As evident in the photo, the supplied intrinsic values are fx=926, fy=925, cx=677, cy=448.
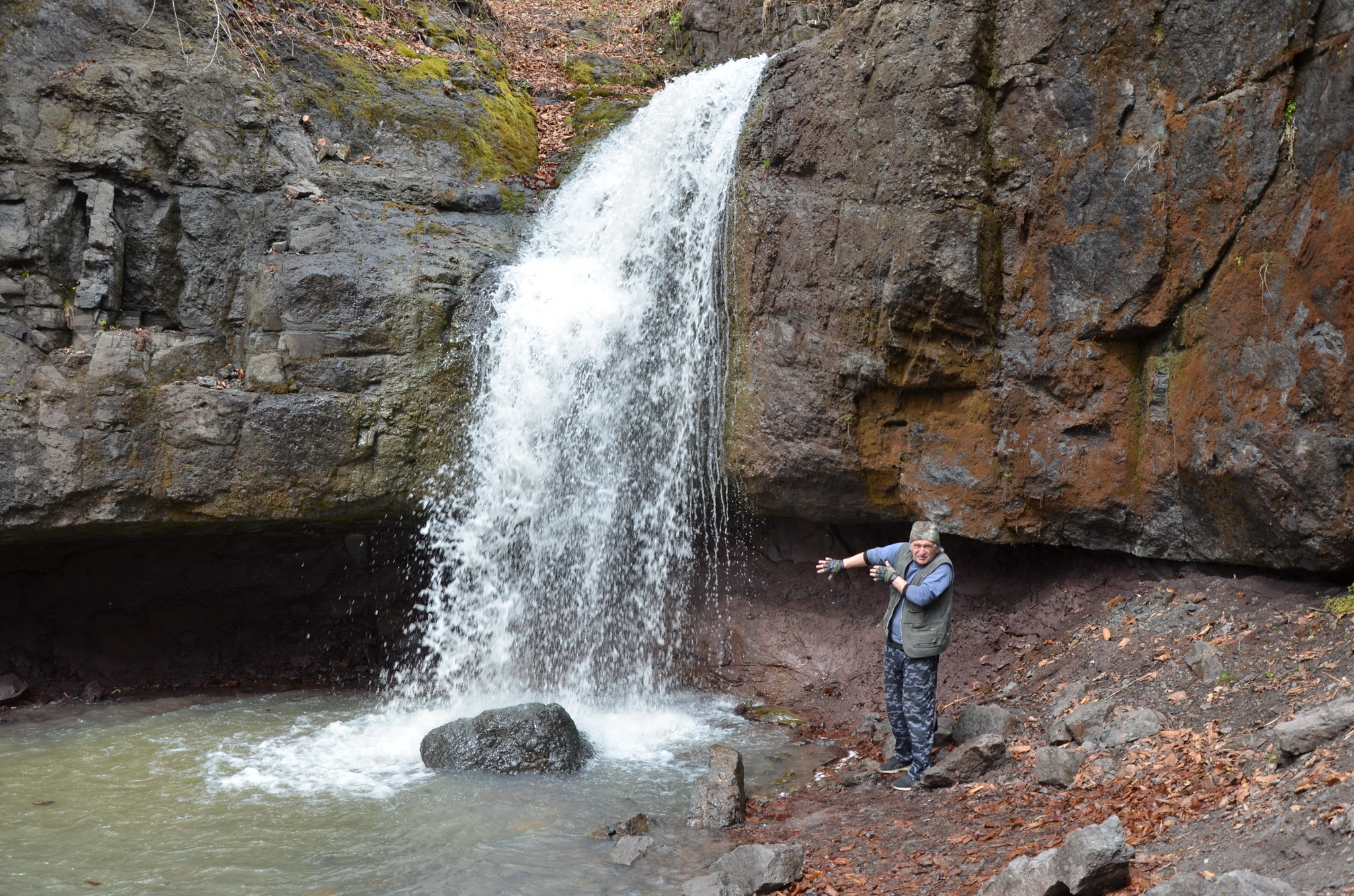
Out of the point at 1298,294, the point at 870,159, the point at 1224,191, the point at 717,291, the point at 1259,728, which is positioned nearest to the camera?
the point at 1259,728

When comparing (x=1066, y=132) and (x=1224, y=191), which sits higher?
(x=1066, y=132)

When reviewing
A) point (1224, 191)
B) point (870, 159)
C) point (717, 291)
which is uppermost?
point (870, 159)

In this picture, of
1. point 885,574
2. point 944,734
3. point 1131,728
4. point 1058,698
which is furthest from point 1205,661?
point 885,574

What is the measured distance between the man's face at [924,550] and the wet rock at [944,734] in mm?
1394

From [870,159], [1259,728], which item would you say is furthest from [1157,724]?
[870,159]

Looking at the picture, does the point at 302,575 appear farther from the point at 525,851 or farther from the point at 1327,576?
the point at 1327,576

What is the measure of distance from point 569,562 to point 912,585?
13.6 ft

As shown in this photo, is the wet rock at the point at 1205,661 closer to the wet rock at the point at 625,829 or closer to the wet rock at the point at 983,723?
Result: the wet rock at the point at 983,723

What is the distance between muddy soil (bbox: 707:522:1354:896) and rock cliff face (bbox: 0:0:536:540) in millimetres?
4389

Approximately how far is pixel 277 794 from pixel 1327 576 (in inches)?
300

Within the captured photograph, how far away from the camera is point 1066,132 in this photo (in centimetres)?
735

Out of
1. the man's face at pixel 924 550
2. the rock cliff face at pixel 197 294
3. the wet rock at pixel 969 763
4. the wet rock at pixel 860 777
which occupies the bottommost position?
the wet rock at pixel 860 777

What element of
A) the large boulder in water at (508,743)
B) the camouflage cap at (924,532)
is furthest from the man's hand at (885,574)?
the large boulder in water at (508,743)

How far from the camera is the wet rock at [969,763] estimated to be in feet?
20.0
